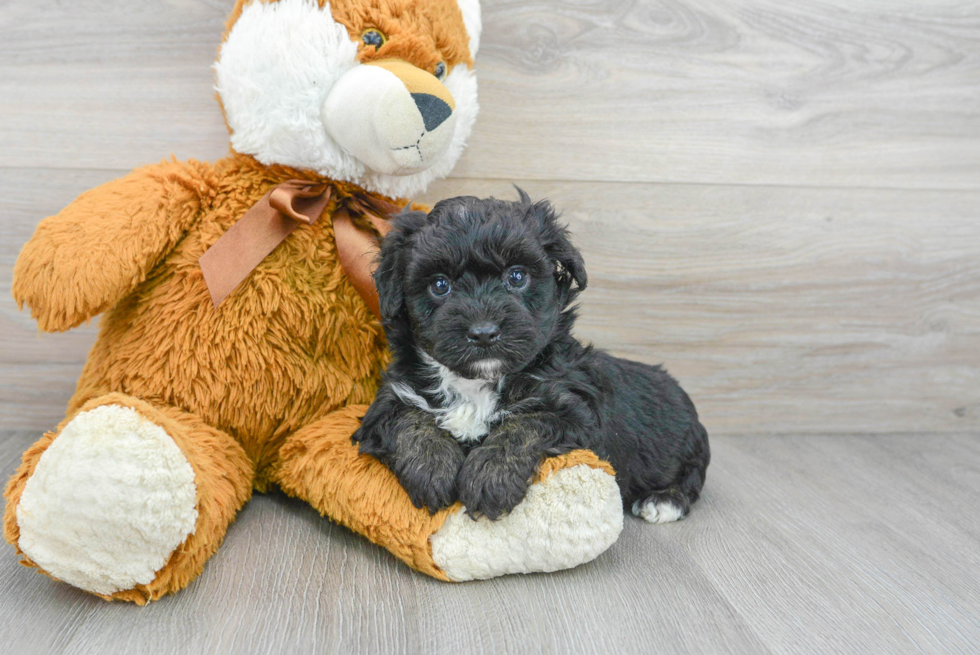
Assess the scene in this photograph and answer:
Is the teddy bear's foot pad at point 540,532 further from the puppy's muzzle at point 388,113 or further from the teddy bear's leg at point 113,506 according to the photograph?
the puppy's muzzle at point 388,113

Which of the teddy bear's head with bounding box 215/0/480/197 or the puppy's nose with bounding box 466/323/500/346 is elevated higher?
the teddy bear's head with bounding box 215/0/480/197

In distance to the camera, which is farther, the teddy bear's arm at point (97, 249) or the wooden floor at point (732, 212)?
the wooden floor at point (732, 212)

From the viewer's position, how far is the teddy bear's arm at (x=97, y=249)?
4.46ft

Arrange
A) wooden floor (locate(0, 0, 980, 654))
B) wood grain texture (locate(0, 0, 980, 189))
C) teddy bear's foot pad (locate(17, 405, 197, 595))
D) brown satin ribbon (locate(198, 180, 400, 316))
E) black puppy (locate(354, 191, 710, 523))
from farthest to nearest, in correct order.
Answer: wood grain texture (locate(0, 0, 980, 189)) < wooden floor (locate(0, 0, 980, 654)) < brown satin ribbon (locate(198, 180, 400, 316)) < black puppy (locate(354, 191, 710, 523)) < teddy bear's foot pad (locate(17, 405, 197, 595))

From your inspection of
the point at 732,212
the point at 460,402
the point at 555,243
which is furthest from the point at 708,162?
the point at 460,402

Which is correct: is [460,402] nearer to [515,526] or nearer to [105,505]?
[515,526]

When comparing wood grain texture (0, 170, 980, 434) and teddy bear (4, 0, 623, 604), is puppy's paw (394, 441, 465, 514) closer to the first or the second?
teddy bear (4, 0, 623, 604)

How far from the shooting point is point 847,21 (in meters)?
2.00

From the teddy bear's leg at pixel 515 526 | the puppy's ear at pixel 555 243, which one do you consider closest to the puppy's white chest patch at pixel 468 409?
the teddy bear's leg at pixel 515 526

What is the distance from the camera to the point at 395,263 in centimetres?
131

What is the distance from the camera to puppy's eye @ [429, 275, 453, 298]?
1265 mm

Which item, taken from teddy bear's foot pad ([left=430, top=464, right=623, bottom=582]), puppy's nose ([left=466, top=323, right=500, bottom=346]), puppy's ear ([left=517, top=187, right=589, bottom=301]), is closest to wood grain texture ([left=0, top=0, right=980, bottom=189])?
puppy's ear ([left=517, top=187, right=589, bottom=301])

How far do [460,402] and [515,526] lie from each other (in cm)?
26

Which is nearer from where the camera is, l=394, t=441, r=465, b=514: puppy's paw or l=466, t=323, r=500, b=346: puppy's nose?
l=466, t=323, r=500, b=346: puppy's nose
